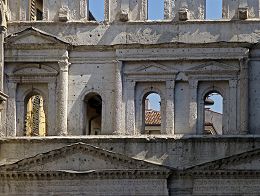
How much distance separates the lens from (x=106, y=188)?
95.8 feet

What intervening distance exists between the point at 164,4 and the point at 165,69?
6.07 feet

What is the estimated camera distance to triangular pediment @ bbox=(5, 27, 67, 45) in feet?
99.3

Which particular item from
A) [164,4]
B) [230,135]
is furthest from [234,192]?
[164,4]

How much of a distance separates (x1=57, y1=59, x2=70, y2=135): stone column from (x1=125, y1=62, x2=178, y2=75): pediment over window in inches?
68.6

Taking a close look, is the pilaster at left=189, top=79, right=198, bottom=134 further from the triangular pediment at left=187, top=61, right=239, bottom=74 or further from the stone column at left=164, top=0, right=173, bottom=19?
the stone column at left=164, top=0, right=173, bottom=19

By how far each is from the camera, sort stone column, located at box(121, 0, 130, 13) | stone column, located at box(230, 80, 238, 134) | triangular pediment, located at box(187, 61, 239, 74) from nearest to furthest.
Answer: stone column, located at box(230, 80, 238, 134), triangular pediment, located at box(187, 61, 239, 74), stone column, located at box(121, 0, 130, 13)

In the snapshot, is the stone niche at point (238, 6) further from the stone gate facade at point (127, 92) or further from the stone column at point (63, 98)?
the stone column at point (63, 98)

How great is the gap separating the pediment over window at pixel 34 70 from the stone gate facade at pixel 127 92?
3 centimetres

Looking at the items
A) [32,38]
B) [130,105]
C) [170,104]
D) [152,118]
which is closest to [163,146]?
[170,104]

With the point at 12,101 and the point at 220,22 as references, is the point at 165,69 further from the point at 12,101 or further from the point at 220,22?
the point at 12,101

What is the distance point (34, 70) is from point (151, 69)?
3310 millimetres

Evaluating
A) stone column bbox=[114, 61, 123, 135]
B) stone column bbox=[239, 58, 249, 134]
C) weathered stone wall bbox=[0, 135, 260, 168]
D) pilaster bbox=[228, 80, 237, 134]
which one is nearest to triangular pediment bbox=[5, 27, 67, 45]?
stone column bbox=[114, 61, 123, 135]

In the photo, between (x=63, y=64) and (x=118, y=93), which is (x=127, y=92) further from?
(x=63, y=64)

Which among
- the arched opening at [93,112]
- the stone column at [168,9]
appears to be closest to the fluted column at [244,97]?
the stone column at [168,9]
